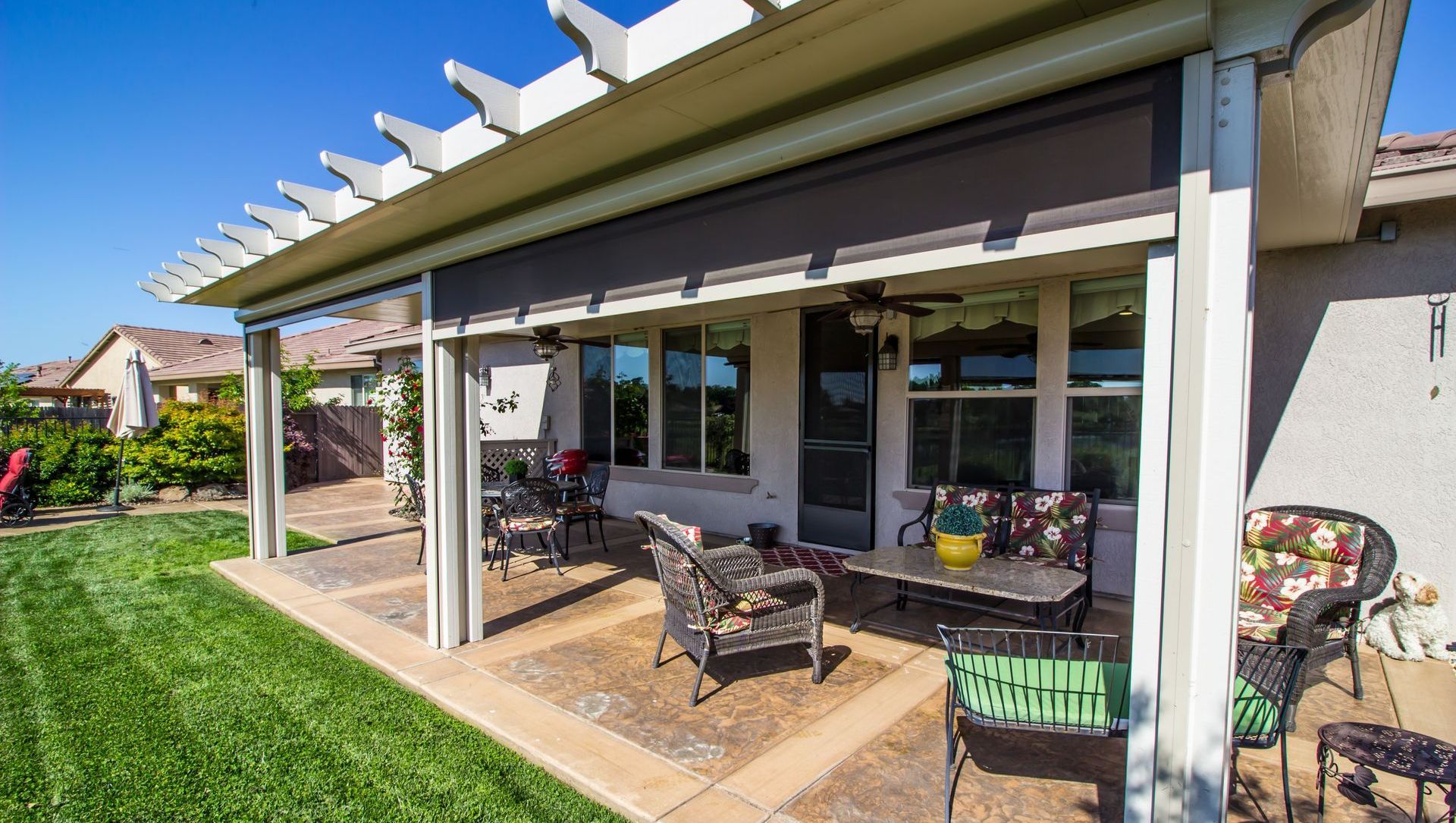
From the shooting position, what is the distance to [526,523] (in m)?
6.34

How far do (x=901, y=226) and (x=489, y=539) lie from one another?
717cm

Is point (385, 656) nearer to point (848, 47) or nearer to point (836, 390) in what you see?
point (848, 47)

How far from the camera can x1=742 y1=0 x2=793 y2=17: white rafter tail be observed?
1915 millimetres

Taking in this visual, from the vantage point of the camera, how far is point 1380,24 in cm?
208

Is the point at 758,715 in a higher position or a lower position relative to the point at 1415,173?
lower

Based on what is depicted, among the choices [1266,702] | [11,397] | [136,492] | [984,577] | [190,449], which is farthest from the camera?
[11,397]

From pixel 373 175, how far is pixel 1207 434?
13.6 feet

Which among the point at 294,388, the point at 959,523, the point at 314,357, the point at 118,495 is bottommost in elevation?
the point at 118,495

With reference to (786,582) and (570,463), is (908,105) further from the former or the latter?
(570,463)

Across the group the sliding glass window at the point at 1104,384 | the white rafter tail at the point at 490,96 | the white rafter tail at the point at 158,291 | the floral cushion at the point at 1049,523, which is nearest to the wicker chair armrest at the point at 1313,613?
the floral cushion at the point at 1049,523

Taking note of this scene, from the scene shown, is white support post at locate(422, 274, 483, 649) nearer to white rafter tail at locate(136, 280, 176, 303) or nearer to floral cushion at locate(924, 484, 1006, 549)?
floral cushion at locate(924, 484, 1006, 549)

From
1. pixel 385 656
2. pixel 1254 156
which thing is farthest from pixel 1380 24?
pixel 385 656

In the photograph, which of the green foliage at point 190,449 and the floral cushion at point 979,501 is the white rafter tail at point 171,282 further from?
the floral cushion at point 979,501

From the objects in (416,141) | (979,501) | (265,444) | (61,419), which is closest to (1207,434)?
(416,141)
